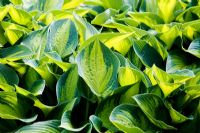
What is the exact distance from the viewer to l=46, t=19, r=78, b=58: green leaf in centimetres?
158

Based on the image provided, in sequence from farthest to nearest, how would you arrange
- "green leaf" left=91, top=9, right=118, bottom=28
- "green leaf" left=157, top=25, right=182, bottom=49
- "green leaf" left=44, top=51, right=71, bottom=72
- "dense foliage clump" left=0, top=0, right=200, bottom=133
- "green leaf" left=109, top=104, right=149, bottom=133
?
"green leaf" left=91, top=9, right=118, bottom=28
"green leaf" left=157, top=25, right=182, bottom=49
"green leaf" left=44, top=51, right=71, bottom=72
"dense foliage clump" left=0, top=0, right=200, bottom=133
"green leaf" left=109, top=104, right=149, bottom=133

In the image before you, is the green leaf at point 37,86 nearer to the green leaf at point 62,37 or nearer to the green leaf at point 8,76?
the green leaf at point 8,76

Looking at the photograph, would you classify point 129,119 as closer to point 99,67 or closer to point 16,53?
point 99,67

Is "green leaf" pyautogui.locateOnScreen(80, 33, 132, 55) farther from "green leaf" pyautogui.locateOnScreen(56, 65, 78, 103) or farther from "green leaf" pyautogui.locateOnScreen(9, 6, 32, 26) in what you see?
"green leaf" pyautogui.locateOnScreen(9, 6, 32, 26)

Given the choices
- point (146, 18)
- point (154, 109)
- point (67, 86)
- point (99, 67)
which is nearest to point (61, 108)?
point (67, 86)

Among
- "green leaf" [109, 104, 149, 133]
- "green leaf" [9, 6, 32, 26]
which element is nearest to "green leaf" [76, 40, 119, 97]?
"green leaf" [109, 104, 149, 133]

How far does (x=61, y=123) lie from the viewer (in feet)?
3.92

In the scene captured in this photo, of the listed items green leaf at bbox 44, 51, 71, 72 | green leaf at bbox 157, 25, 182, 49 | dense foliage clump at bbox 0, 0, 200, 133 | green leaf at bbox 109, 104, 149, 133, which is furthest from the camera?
green leaf at bbox 157, 25, 182, 49

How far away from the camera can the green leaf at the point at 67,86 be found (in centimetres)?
134

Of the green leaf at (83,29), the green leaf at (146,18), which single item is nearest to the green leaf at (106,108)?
the green leaf at (83,29)

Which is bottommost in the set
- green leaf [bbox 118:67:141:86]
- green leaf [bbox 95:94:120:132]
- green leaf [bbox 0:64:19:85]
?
green leaf [bbox 95:94:120:132]

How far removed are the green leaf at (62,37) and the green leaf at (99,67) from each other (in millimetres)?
246

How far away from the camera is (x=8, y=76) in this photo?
145cm

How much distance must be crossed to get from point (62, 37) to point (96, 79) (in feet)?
1.17
